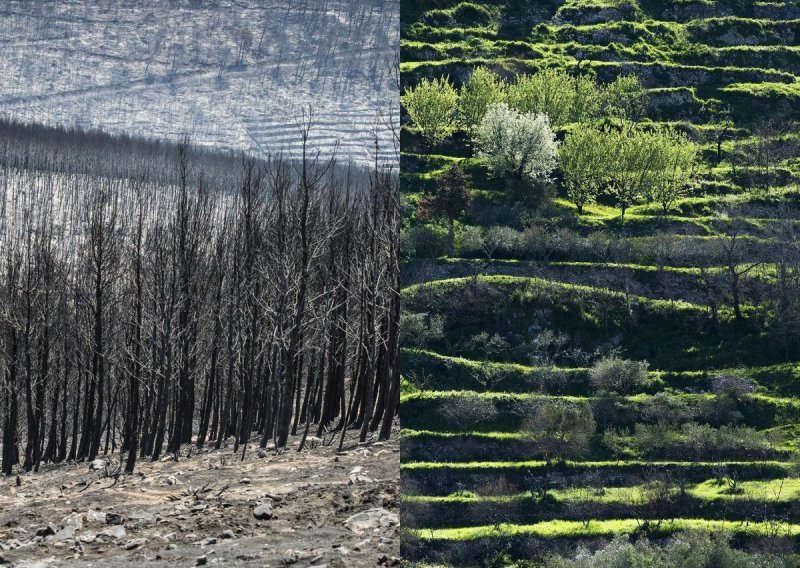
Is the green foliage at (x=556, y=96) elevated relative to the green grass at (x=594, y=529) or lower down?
elevated

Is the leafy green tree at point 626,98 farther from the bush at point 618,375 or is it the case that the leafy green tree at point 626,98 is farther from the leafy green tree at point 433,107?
the bush at point 618,375

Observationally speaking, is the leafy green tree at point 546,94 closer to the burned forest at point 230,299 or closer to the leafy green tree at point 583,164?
the leafy green tree at point 583,164

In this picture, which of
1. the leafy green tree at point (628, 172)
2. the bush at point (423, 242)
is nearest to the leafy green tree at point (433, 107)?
the bush at point (423, 242)

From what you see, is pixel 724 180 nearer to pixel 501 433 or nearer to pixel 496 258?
pixel 496 258

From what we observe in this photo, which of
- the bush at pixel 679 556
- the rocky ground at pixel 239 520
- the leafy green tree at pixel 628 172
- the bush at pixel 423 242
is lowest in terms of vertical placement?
the rocky ground at pixel 239 520

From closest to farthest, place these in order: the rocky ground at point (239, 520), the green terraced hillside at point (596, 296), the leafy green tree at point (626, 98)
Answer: the green terraced hillside at point (596, 296), the leafy green tree at point (626, 98), the rocky ground at point (239, 520)

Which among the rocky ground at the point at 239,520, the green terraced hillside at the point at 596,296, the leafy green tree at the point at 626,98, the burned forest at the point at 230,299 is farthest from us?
the burned forest at the point at 230,299

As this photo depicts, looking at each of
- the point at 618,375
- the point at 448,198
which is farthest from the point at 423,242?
the point at 618,375

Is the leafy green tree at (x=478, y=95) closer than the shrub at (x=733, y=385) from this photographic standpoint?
No

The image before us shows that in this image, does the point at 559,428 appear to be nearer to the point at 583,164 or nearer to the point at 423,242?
the point at 423,242
